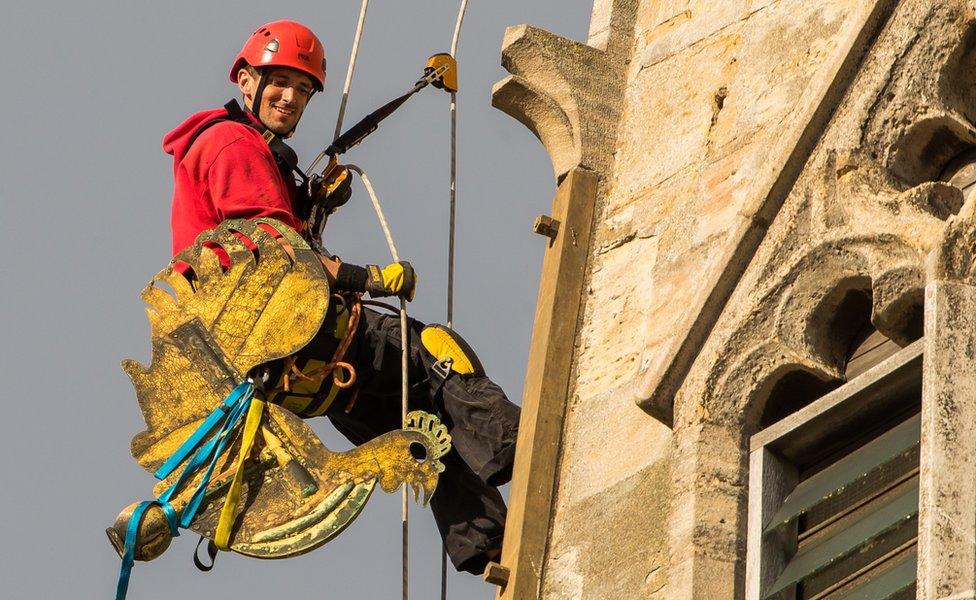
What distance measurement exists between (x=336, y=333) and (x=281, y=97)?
117 centimetres

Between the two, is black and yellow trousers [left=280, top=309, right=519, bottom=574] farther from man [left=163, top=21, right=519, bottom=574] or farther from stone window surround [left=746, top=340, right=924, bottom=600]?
stone window surround [left=746, top=340, right=924, bottom=600]

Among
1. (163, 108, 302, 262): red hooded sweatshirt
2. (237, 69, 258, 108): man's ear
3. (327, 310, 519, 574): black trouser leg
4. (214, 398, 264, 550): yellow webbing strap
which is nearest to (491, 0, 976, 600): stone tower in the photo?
(327, 310, 519, 574): black trouser leg

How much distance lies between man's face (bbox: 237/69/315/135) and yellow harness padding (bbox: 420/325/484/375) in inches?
42.5

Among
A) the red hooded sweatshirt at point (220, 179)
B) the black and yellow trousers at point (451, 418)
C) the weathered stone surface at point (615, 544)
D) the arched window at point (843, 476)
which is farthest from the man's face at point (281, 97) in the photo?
the arched window at point (843, 476)

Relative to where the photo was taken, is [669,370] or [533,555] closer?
[669,370]

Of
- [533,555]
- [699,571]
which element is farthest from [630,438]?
[699,571]

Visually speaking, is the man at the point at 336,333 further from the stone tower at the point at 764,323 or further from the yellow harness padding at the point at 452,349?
the stone tower at the point at 764,323

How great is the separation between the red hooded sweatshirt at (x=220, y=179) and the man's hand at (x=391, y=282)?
35 cm

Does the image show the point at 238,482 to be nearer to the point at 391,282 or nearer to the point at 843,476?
the point at 391,282

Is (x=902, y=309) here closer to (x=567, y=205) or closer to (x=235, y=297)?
(x=567, y=205)

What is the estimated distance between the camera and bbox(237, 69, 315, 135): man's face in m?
10.4

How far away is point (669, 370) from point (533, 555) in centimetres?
85

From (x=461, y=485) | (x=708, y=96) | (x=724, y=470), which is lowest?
(x=724, y=470)

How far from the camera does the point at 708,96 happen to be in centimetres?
891
